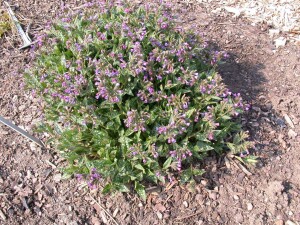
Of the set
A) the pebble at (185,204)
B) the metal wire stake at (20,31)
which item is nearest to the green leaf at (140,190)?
the pebble at (185,204)

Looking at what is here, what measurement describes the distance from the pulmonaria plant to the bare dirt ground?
8.9 inches

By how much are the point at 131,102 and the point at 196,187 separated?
3.50ft

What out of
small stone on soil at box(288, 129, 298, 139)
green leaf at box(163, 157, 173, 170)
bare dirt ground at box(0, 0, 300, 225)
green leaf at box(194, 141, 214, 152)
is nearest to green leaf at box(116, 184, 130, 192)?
bare dirt ground at box(0, 0, 300, 225)

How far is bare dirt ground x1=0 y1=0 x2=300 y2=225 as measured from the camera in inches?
136

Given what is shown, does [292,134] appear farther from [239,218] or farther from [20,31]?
[20,31]

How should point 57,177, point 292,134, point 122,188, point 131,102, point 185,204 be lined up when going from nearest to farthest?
point 122,188 → point 131,102 → point 185,204 → point 57,177 → point 292,134

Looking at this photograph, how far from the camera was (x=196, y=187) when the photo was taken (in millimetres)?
3604

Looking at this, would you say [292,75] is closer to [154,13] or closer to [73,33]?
[154,13]

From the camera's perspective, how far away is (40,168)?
3.74 meters

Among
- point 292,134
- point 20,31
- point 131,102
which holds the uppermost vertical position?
point 131,102

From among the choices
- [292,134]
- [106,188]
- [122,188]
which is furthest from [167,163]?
[292,134]

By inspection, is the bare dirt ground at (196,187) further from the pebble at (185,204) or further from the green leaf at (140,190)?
the green leaf at (140,190)

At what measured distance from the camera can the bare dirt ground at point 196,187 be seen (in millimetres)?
3447

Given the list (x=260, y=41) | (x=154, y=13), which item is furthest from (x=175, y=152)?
(x=260, y=41)
